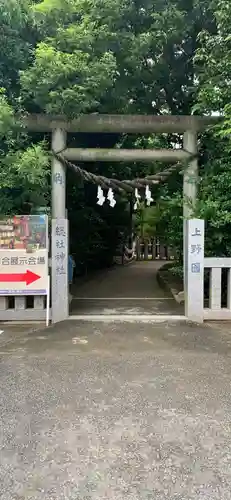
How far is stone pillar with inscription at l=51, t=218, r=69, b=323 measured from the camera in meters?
6.73

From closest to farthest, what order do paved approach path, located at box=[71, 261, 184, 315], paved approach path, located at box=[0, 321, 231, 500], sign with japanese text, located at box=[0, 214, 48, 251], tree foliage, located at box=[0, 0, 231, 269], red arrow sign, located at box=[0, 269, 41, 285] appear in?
paved approach path, located at box=[0, 321, 231, 500], red arrow sign, located at box=[0, 269, 41, 285], sign with japanese text, located at box=[0, 214, 48, 251], tree foliage, located at box=[0, 0, 231, 269], paved approach path, located at box=[71, 261, 184, 315]

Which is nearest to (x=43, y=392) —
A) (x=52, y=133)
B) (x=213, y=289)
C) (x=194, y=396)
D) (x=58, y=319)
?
(x=194, y=396)

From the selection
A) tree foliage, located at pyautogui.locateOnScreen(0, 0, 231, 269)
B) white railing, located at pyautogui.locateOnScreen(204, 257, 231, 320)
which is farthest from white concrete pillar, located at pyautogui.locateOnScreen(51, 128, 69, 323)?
white railing, located at pyautogui.locateOnScreen(204, 257, 231, 320)

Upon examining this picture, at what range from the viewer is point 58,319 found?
6754 mm

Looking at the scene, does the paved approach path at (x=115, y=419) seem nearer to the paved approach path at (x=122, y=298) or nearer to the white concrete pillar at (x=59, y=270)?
the white concrete pillar at (x=59, y=270)

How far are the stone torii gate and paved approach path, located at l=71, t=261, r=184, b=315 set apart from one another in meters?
1.79

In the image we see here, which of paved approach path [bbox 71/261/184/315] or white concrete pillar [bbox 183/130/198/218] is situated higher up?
white concrete pillar [bbox 183/130/198/218]

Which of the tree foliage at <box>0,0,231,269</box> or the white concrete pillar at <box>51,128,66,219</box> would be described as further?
the white concrete pillar at <box>51,128,66,219</box>

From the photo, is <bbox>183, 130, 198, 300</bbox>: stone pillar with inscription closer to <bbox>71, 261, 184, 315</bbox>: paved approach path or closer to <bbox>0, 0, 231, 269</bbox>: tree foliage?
<bbox>0, 0, 231, 269</bbox>: tree foliage

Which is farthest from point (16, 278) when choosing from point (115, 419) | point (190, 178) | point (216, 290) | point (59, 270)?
point (115, 419)

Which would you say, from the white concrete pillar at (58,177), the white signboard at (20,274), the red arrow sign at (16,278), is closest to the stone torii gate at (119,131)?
the white concrete pillar at (58,177)

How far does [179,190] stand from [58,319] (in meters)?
4.07

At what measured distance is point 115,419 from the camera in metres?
3.31

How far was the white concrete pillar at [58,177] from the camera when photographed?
751 cm
